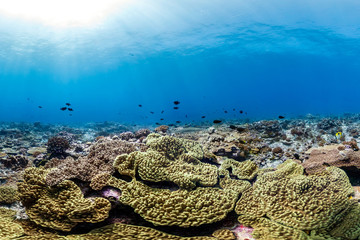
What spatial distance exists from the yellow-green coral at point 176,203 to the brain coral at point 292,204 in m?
0.46

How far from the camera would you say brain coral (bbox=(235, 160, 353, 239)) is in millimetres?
3797

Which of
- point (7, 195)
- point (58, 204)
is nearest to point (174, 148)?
point (58, 204)

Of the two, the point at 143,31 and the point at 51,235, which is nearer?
the point at 51,235

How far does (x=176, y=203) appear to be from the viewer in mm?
4074

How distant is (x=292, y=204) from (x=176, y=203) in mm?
2270

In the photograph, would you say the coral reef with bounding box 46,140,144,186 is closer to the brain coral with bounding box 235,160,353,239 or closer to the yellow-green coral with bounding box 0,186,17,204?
the yellow-green coral with bounding box 0,186,17,204

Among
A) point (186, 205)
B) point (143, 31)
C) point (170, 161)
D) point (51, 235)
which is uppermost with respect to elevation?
point (143, 31)

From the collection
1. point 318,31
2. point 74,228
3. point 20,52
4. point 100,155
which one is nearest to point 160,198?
point 74,228

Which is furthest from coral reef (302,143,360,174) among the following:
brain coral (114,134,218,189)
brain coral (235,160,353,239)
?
brain coral (114,134,218,189)

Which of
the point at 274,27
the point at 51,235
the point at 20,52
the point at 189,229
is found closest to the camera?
the point at 51,235

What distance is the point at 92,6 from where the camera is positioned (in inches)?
1093

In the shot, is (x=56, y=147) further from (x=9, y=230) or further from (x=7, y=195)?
(x=9, y=230)

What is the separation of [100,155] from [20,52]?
2010 inches

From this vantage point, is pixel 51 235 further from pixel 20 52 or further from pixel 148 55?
pixel 20 52
